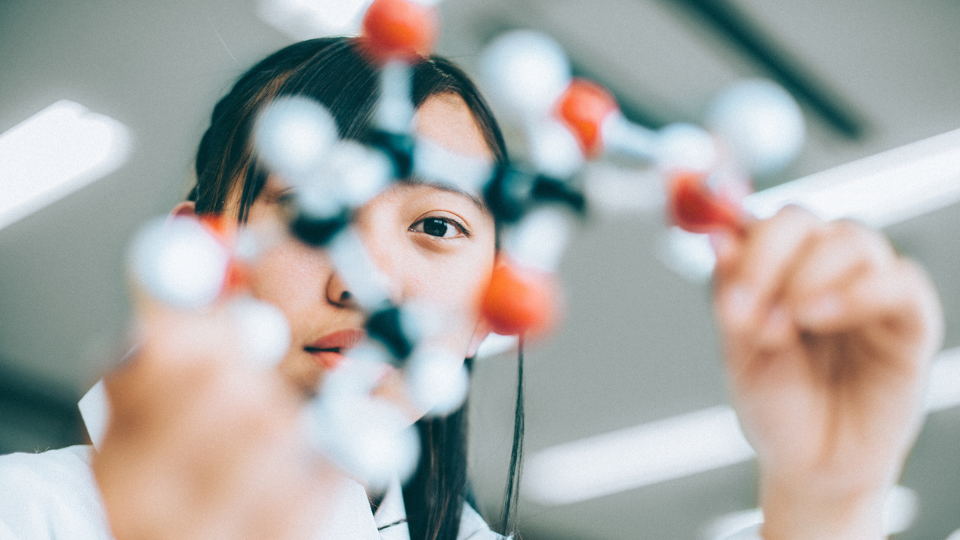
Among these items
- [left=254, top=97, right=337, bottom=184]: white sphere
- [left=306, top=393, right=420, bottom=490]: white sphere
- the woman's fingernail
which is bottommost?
[left=306, top=393, right=420, bottom=490]: white sphere

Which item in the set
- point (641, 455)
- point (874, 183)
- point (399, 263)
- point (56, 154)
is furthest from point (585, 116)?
point (641, 455)

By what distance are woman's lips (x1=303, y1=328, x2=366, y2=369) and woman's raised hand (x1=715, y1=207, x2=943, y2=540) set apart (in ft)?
0.60

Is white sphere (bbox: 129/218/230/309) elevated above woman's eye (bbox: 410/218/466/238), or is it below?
below

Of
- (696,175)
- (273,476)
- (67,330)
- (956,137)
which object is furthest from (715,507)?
(273,476)

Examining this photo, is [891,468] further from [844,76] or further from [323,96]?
[844,76]

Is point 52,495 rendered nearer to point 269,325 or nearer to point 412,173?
point 269,325

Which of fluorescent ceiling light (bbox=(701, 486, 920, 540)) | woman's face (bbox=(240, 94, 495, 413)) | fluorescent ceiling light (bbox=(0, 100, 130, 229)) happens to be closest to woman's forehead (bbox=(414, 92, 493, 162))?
woman's face (bbox=(240, 94, 495, 413))

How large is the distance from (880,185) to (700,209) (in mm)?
738

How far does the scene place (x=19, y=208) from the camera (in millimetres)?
920

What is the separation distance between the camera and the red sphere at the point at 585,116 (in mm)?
388

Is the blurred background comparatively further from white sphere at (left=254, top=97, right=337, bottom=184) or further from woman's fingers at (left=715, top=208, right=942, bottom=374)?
woman's fingers at (left=715, top=208, right=942, bottom=374)

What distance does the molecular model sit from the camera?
0.33 meters

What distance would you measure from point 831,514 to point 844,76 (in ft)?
2.08

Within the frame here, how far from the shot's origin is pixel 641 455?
142cm
